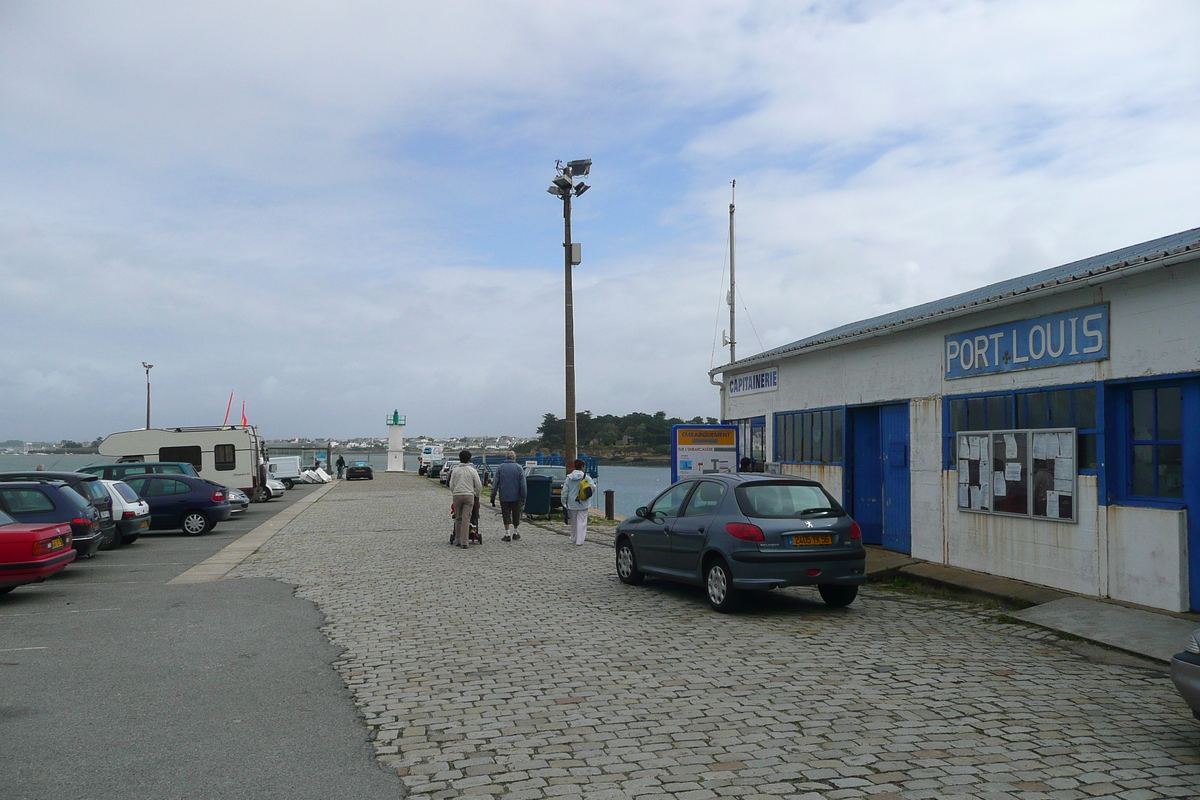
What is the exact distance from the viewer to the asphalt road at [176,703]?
191 inches

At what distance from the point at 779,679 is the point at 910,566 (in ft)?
21.6

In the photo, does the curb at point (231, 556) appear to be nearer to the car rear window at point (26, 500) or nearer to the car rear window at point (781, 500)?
the car rear window at point (26, 500)

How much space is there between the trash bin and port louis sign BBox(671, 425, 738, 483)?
5.44 metres

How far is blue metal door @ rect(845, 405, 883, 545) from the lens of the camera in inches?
602

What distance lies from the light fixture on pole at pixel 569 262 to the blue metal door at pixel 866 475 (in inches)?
335

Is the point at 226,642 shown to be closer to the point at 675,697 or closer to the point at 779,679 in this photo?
the point at 675,697

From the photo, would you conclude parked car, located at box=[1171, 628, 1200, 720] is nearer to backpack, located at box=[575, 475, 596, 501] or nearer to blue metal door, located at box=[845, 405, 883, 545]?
blue metal door, located at box=[845, 405, 883, 545]

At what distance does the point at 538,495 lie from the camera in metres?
24.5

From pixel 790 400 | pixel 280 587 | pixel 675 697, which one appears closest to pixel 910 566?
pixel 790 400

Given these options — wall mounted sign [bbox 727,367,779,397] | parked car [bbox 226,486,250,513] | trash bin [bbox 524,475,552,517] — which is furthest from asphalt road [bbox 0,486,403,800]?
parked car [bbox 226,486,250,513]

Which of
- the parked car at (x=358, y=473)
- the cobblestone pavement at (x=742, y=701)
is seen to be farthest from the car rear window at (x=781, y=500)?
the parked car at (x=358, y=473)

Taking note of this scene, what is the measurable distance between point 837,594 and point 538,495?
14.5 meters

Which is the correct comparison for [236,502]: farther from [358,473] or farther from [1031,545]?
[358,473]

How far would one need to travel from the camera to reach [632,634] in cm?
888
